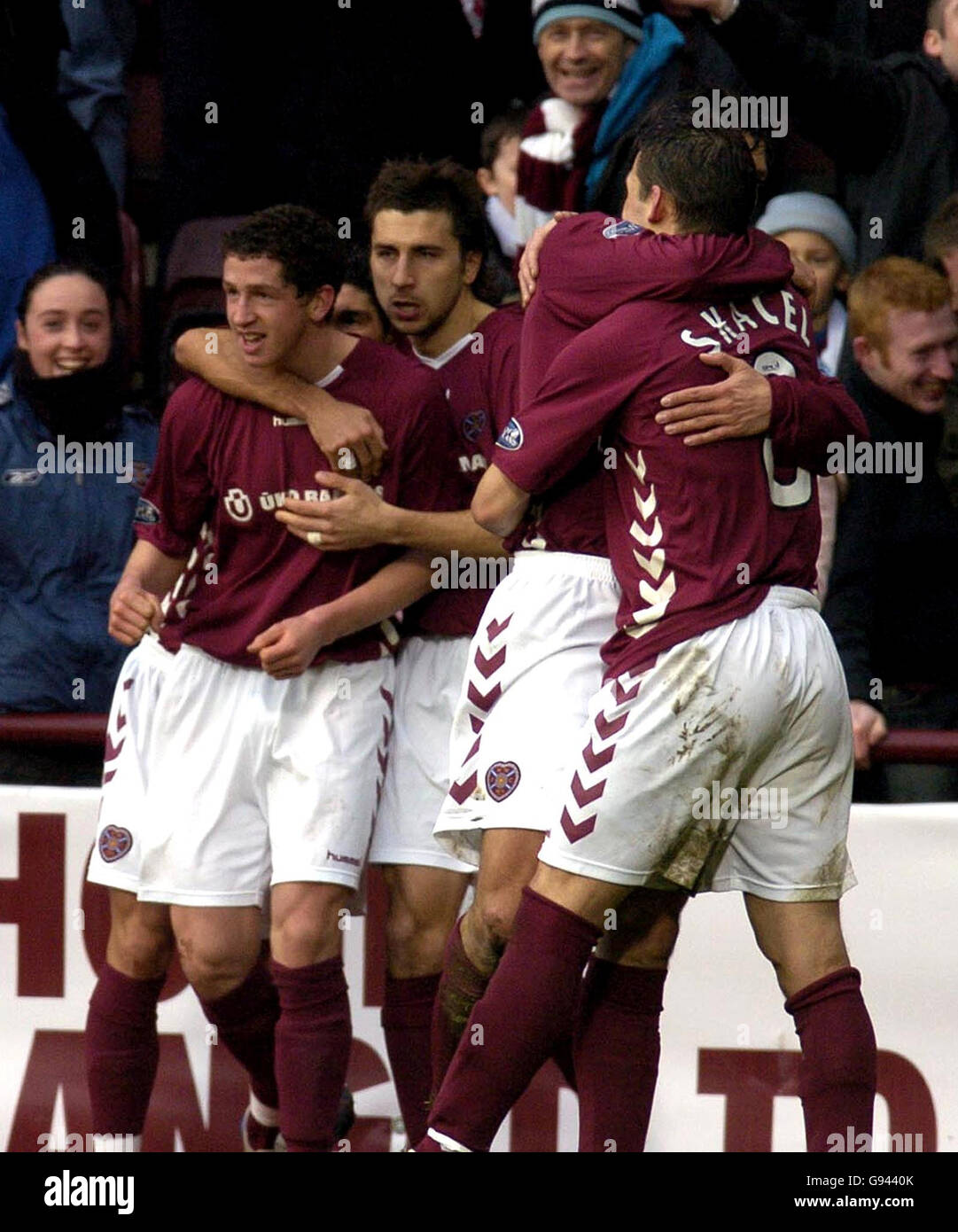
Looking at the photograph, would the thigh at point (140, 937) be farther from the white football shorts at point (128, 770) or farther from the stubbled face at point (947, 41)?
the stubbled face at point (947, 41)

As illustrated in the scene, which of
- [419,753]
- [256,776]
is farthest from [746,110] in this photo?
[256,776]

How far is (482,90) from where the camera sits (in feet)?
21.7

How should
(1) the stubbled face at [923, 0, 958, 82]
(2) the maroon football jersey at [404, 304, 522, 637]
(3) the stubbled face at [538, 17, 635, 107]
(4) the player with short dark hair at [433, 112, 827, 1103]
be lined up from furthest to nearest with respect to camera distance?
(3) the stubbled face at [538, 17, 635, 107], (1) the stubbled face at [923, 0, 958, 82], (2) the maroon football jersey at [404, 304, 522, 637], (4) the player with short dark hair at [433, 112, 827, 1103]

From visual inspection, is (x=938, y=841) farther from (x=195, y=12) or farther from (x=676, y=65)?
(x=195, y=12)

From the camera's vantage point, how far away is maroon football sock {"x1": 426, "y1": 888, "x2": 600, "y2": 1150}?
361cm

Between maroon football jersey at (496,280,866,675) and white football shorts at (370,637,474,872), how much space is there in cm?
100

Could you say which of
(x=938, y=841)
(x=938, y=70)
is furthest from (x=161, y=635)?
(x=938, y=70)

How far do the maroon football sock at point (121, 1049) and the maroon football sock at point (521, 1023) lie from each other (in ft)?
3.89

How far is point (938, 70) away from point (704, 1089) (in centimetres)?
305

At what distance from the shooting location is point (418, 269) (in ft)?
15.6

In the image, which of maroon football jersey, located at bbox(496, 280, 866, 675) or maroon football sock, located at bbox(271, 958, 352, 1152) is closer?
maroon football jersey, located at bbox(496, 280, 866, 675)

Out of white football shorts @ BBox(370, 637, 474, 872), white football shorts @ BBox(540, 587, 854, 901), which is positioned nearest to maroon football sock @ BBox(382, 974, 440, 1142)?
white football shorts @ BBox(370, 637, 474, 872)

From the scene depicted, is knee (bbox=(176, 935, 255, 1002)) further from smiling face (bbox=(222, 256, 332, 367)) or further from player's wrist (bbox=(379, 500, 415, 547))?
smiling face (bbox=(222, 256, 332, 367))

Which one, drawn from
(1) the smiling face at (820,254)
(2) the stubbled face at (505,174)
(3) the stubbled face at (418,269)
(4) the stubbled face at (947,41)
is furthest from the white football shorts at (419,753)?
(4) the stubbled face at (947,41)
